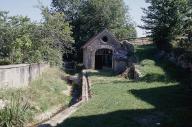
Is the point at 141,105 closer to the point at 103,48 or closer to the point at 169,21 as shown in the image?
the point at 169,21

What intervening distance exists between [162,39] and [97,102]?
78.4 ft

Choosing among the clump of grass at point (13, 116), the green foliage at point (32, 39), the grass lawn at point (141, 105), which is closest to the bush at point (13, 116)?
the clump of grass at point (13, 116)

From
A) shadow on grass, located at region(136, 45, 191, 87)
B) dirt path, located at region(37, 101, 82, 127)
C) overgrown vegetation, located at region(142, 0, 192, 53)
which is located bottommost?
dirt path, located at region(37, 101, 82, 127)

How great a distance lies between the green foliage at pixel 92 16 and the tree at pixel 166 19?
544 inches

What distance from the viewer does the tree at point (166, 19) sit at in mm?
39344

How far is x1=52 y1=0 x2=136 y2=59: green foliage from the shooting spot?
179ft

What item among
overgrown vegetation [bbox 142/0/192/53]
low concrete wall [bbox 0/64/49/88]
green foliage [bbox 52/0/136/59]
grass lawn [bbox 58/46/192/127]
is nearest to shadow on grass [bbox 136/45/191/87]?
grass lawn [bbox 58/46/192/127]

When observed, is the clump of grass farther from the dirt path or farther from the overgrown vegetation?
the overgrown vegetation

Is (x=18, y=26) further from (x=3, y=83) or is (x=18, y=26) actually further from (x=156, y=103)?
(x=156, y=103)

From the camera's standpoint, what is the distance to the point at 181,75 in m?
32.0

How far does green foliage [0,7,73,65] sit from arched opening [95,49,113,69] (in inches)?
307

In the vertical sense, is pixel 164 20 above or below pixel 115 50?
above

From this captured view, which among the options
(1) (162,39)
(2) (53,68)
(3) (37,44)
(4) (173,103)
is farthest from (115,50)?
(4) (173,103)

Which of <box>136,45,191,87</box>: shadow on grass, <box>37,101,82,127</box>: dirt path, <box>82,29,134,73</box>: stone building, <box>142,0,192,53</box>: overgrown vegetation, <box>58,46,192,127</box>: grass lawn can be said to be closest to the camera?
<box>37,101,82,127</box>: dirt path
